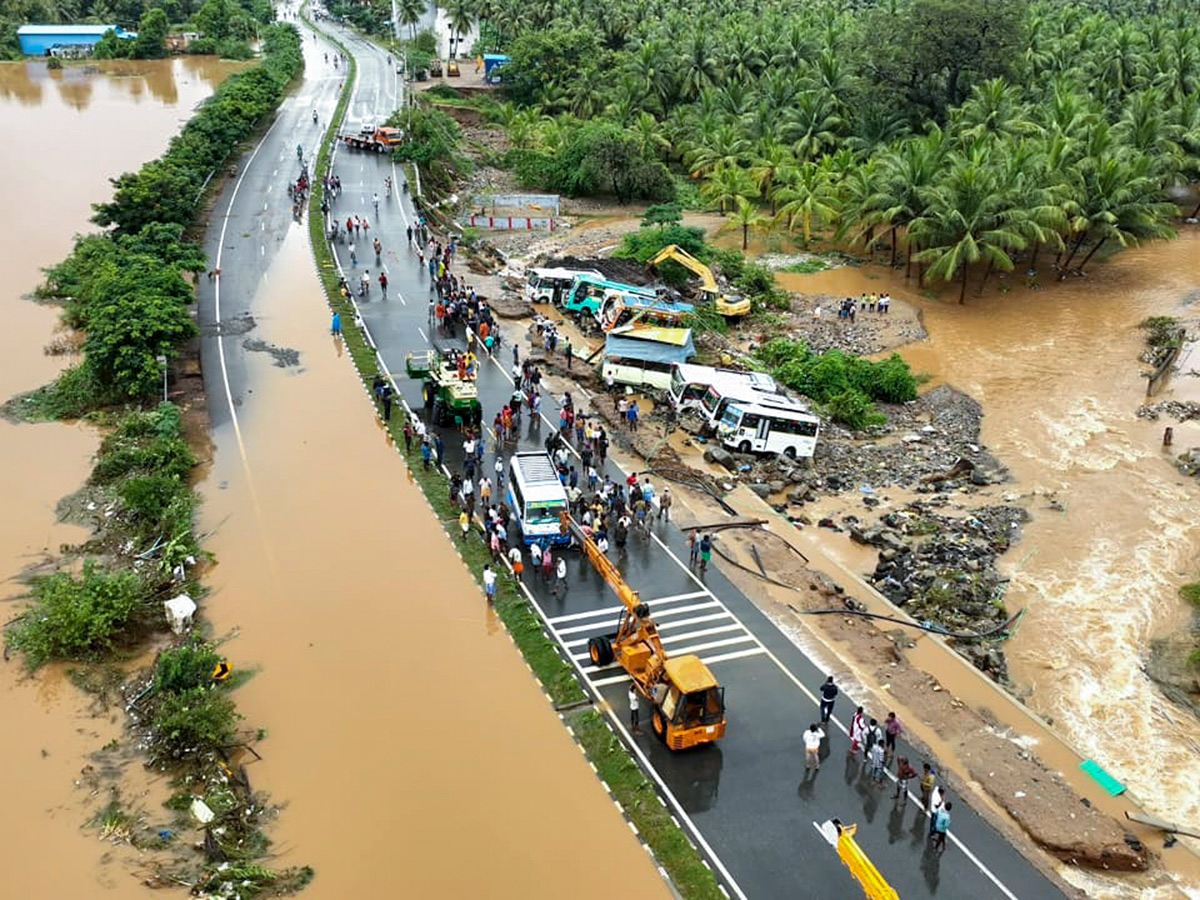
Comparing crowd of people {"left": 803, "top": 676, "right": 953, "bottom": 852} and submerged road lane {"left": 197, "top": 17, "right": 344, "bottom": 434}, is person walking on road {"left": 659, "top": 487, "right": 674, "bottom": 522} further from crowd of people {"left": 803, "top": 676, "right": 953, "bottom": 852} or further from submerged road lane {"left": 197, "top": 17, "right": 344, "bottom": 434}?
submerged road lane {"left": 197, "top": 17, "right": 344, "bottom": 434}

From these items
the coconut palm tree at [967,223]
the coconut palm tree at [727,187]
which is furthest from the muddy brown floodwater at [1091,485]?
the coconut palm tree at [727,187]

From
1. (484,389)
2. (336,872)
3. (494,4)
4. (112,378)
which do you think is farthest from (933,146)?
(494,4)

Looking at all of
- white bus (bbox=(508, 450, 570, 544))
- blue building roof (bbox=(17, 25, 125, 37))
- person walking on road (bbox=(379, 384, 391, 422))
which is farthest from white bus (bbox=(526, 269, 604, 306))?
blue building roof (bbox=(17, 25, 125, 37))

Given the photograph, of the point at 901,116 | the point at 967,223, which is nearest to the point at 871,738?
the point at 967,223

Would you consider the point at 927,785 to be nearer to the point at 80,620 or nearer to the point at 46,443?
the point at 80,620

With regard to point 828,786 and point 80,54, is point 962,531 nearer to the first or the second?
point 828,786
